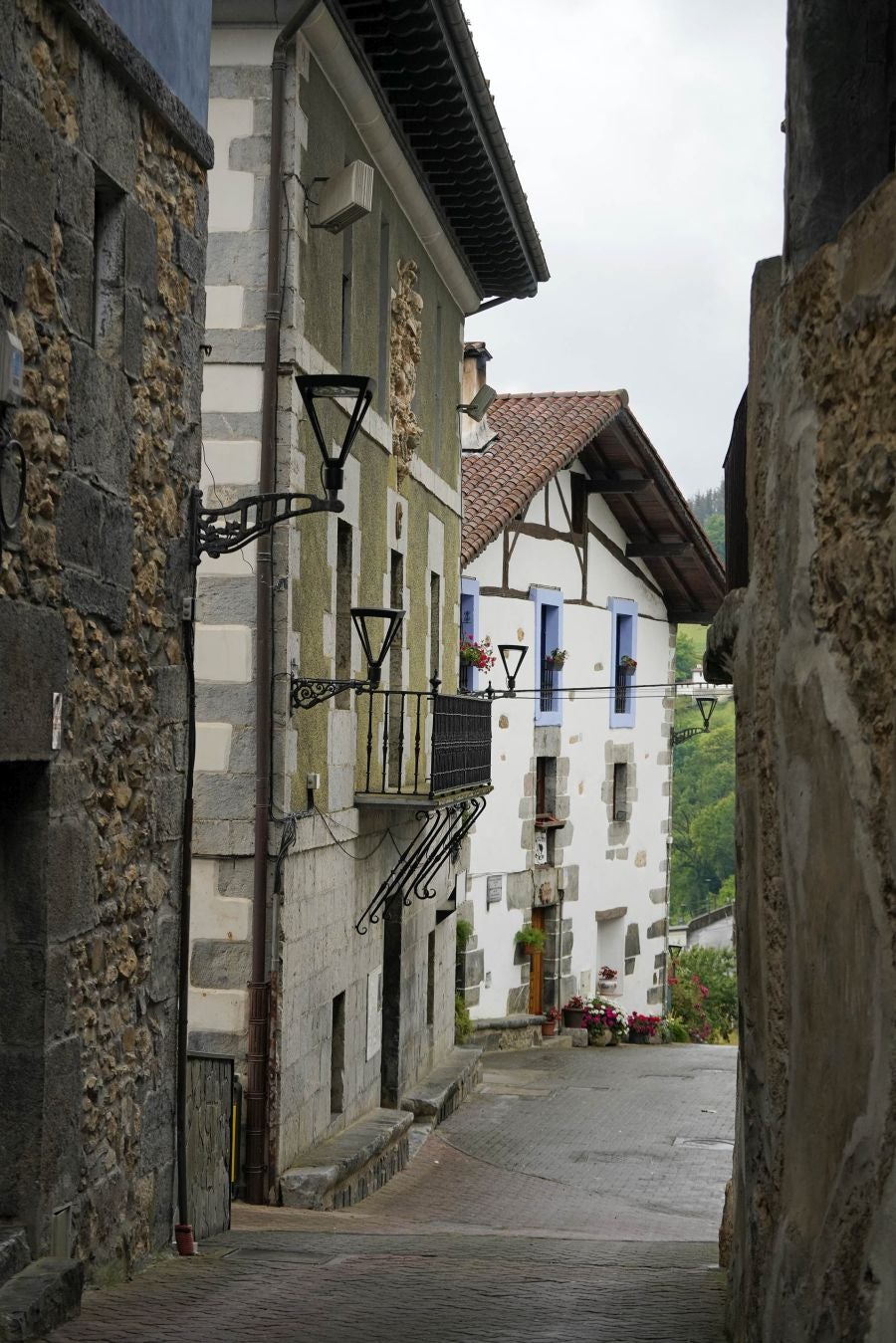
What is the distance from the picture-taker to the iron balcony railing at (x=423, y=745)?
13.4 meters

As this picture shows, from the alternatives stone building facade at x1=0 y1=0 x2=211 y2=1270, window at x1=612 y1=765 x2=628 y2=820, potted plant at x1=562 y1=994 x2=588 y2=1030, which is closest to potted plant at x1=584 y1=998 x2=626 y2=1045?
potted plant at x1=562 y1=994 x2=588 y2=1030

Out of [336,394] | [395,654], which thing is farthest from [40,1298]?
[395,654]

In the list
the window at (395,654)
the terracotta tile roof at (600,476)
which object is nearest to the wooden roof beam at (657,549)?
the terracotta tile roof at (600,476)

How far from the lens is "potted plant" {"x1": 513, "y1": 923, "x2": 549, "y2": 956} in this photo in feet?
70.8

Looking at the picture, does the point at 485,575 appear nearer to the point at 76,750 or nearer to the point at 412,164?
the point at 412,164

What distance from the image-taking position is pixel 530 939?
71.1ft

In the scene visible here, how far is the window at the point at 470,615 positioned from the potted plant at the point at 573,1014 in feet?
15.0

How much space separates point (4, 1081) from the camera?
580 cm

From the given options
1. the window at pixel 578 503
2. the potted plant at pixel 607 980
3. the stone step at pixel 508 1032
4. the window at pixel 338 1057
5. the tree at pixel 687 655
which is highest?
the tree at pixel 687 655

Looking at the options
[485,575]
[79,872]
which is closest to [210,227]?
[79,872]

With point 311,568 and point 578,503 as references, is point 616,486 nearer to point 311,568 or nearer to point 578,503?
point 578,503

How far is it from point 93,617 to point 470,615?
13.9 meters

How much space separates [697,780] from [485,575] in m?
71.7

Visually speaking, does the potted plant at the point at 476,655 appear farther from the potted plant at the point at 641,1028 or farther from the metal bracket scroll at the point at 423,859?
the potted plant at the point at 641,1028
